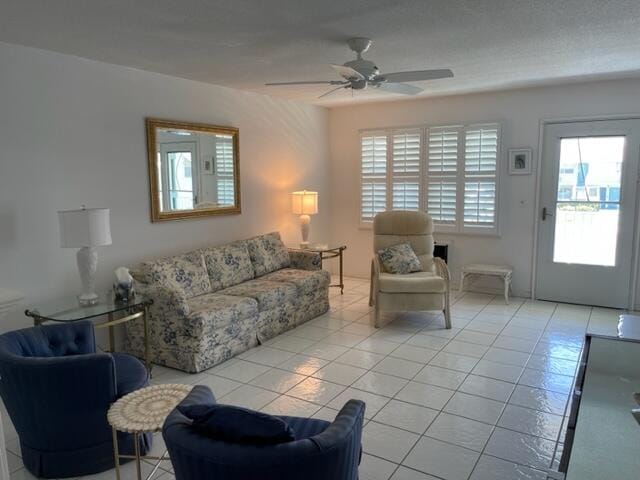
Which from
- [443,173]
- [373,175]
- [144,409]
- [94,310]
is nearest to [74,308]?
[94,310]

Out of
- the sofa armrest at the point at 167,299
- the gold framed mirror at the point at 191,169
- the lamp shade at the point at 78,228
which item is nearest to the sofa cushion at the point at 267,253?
the gold framed mirror at the point at 191,169

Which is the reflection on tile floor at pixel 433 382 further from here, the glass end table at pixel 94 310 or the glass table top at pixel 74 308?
the glass table top at pixel 74 308

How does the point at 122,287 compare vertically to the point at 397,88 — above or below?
below

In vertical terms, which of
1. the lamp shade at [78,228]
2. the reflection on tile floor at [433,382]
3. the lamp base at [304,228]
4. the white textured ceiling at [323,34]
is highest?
the white textured ceiling at [323,34]

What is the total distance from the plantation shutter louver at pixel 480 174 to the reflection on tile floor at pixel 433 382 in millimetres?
1181

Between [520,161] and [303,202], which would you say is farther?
[303,202]

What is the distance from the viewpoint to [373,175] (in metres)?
6.53

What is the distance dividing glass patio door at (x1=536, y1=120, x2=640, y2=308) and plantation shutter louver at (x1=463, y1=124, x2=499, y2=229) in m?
0.55

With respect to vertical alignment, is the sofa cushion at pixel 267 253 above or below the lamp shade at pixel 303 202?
below

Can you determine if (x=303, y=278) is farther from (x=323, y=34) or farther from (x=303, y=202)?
(x=323, y=34)

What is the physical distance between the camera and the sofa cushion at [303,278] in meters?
4.76

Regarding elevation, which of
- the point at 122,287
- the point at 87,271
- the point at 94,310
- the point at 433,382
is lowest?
the point at 433,382

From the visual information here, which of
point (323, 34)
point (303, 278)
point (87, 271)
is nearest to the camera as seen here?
point (323, 34)

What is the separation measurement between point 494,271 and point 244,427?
4615 mm
